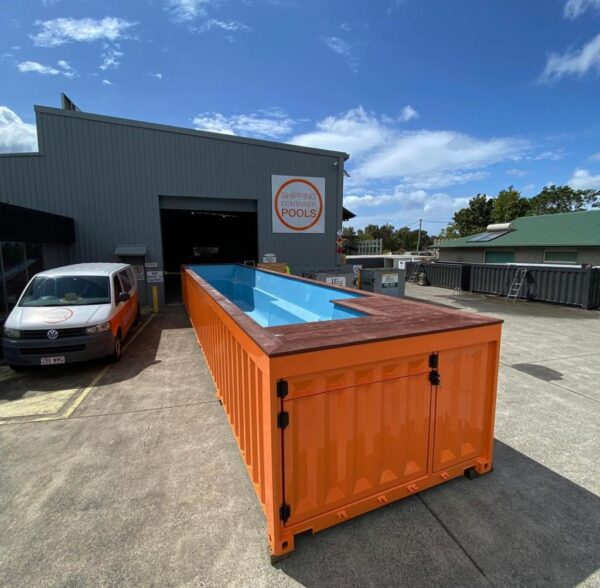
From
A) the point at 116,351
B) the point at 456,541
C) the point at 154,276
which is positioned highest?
the point at 154,276

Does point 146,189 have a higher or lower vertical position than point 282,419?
higher

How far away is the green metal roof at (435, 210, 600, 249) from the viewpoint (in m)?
18.9

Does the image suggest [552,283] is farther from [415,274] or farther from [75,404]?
[75,404]

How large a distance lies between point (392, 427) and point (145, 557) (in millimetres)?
2010

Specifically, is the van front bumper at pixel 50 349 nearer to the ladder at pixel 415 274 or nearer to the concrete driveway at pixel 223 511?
the concrete driveway at pixel 223 511

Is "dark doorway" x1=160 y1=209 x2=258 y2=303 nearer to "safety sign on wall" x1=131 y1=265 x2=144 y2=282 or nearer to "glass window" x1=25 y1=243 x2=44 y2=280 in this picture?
"safety sign on wall" x1=131 y1=265 x2=144 y2=282

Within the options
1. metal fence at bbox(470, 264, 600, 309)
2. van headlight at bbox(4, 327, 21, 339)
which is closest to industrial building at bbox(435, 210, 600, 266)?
metal fence at bbox(470, 264, 600, 309)

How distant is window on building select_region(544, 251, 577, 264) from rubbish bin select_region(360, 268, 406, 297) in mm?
13453

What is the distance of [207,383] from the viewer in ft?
17.8

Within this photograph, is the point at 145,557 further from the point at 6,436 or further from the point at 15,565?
the point at 6,436

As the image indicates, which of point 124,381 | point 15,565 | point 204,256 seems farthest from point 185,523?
point 204,256

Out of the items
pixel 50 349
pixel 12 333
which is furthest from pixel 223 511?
pixel 12 333

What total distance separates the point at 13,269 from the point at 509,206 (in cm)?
5217

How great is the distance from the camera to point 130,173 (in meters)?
12.8
